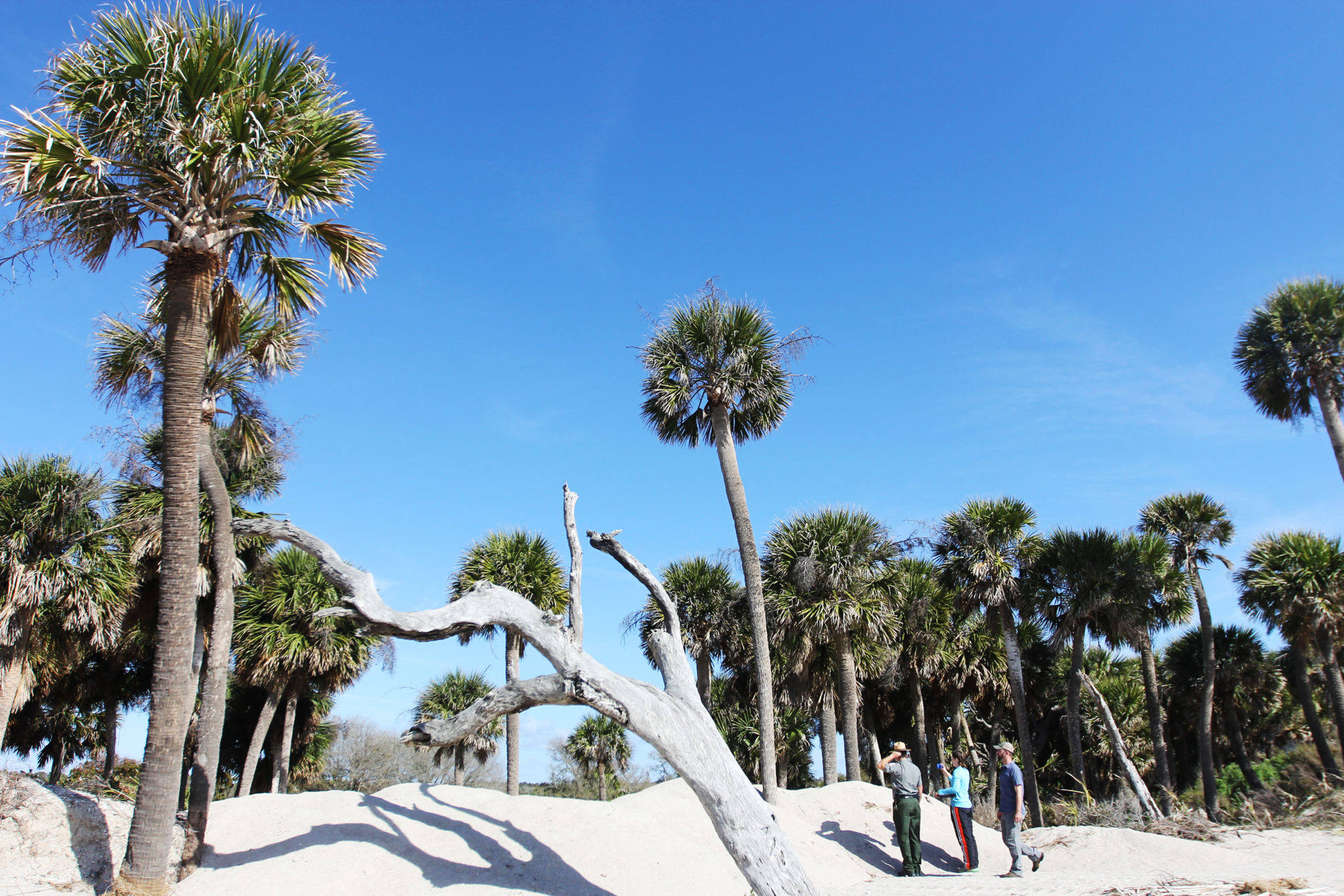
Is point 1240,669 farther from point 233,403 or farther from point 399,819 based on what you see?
point 233,403

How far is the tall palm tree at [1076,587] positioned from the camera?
71.7 ft

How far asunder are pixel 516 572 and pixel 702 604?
6.02m

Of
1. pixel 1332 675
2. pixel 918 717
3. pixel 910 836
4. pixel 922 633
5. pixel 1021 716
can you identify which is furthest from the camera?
pixel 918 717

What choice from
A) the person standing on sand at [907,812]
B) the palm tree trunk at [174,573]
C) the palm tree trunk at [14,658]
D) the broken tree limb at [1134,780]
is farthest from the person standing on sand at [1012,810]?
the palm tree trunk at [14,658]

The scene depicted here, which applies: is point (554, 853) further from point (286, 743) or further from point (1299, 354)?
point (1299, 354)

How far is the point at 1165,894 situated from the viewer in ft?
22.1

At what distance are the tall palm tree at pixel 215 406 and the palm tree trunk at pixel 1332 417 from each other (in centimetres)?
2472

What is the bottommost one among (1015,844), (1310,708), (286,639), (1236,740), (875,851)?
(875,851)

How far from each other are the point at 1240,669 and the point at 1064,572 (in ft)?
33.0

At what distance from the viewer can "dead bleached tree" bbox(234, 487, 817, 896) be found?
823 cm

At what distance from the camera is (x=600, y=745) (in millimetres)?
31031

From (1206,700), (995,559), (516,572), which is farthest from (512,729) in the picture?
(1206,700)

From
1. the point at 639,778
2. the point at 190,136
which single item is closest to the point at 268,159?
the point at 190,136

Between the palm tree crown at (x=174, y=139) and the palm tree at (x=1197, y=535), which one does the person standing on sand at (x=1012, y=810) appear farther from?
the palm tree at (x=1197, y=535)
